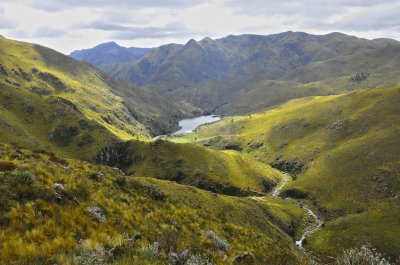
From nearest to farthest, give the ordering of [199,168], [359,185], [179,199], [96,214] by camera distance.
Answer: [96,214] < [179,199] < [359,185] < [199,168]

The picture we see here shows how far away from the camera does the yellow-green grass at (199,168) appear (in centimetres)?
15512

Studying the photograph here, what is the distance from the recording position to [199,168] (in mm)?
162875

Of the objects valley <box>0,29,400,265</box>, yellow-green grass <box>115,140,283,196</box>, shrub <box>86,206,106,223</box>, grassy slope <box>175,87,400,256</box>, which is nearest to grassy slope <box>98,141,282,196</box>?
yellow-green grass <box>115,140,283,196</box>

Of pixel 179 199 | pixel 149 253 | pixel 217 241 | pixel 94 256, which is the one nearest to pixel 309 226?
pixel 179 199

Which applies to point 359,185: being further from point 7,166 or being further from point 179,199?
point 7,166

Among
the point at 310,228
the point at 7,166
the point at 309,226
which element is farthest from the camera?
the point at 309,226

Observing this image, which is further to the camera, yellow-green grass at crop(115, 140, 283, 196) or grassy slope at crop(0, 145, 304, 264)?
yellow-green grass at crop(115, 140, 283, 196)

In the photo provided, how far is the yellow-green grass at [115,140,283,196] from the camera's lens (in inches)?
6107

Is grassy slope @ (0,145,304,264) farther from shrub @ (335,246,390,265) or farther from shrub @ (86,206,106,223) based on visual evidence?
shrub @ (335,246,390,265)

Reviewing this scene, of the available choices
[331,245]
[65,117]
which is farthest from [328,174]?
[65,117]

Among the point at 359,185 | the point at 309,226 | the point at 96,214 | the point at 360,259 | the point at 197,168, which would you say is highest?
the point at 96,214

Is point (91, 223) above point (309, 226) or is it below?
above

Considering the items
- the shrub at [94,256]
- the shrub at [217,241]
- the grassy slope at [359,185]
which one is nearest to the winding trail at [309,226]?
the grassy slope at [359,185]

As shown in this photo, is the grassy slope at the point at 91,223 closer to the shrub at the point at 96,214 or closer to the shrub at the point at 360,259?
the shrub at the point at 96,214
